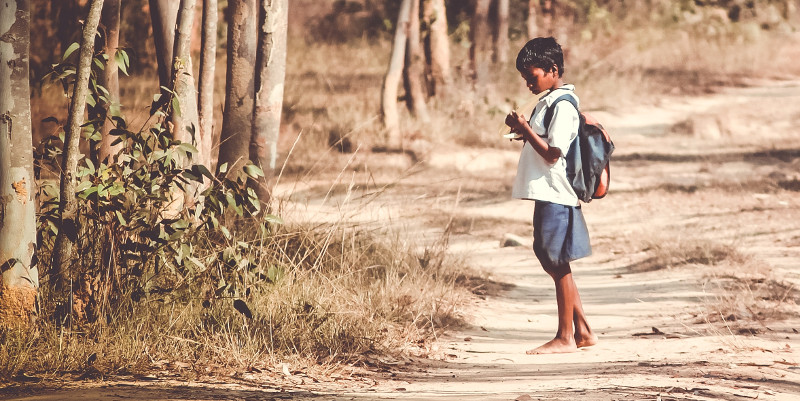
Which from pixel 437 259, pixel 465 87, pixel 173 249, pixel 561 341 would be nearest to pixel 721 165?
pixel 465 87

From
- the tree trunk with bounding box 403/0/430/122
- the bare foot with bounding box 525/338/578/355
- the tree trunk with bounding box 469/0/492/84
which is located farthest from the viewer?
the tree trunk with bounding box 469/0/492/84

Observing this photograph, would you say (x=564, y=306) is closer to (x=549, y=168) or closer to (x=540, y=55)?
(x=549, y=168)

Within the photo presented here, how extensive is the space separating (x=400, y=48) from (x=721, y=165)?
538cm

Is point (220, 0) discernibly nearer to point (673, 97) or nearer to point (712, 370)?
point (673, 97)

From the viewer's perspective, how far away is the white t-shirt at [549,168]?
5793 millimetres

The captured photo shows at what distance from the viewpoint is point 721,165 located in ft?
54.2

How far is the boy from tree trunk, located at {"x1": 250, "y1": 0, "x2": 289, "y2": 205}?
116 inches

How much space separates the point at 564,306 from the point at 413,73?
1244 centimetres

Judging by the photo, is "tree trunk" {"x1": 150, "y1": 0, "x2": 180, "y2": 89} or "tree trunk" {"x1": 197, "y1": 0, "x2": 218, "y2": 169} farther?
"tree trunk" {"x1": 197, "y1": 0, "x2": 218, "y2": 169}

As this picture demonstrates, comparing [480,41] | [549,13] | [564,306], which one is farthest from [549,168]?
[549,13]

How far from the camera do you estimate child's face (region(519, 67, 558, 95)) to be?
5911mm

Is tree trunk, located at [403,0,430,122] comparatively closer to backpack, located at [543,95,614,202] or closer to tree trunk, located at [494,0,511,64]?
tree trunk, located at [494,0,511,64]

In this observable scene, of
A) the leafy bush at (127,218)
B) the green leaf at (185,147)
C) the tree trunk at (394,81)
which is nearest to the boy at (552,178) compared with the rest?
the leafy bush at (127,218)

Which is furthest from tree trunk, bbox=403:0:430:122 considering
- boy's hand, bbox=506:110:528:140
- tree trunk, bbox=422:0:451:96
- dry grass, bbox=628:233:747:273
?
boy's hand, bbox=506:110:528:140
